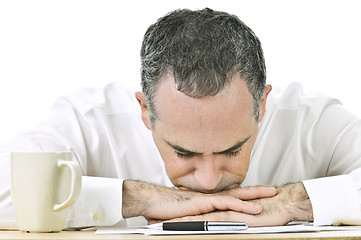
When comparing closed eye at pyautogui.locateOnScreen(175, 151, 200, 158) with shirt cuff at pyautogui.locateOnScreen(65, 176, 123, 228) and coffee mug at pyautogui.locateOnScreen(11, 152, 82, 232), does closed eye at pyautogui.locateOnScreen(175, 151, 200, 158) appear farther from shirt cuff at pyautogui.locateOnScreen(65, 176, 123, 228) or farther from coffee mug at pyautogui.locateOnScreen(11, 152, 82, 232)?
coffee mug at pyautogui.locateOnScreen(11, 152, 82, 232)

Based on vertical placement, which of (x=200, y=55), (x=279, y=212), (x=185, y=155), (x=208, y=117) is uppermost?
(x=200, y=55)

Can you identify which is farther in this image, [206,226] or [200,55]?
[200,55]

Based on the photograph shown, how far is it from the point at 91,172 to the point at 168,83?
640mm

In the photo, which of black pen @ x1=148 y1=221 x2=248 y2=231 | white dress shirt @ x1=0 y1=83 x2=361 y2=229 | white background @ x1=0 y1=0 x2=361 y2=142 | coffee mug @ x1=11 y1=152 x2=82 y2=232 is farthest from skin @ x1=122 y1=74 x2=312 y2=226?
white background @ x1=0 y1=0 x2=361 y2=142

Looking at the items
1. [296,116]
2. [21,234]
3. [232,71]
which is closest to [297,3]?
[296,116]

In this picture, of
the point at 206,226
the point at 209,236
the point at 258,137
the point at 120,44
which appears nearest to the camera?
the point at 209,236

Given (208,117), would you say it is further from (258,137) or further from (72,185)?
(258,137)

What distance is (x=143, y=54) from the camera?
5.64ft

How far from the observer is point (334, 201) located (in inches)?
57.4

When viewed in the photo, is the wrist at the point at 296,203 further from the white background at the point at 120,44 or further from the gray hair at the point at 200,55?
the white background at the point at 120,44

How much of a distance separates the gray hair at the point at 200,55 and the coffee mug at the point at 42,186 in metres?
0.39

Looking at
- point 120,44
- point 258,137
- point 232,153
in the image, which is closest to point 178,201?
point 232,153

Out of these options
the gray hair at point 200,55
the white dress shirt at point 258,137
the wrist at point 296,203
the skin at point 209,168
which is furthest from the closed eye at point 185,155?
the white dress shirt at point 258,137

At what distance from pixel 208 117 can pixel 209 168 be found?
0.13 m
